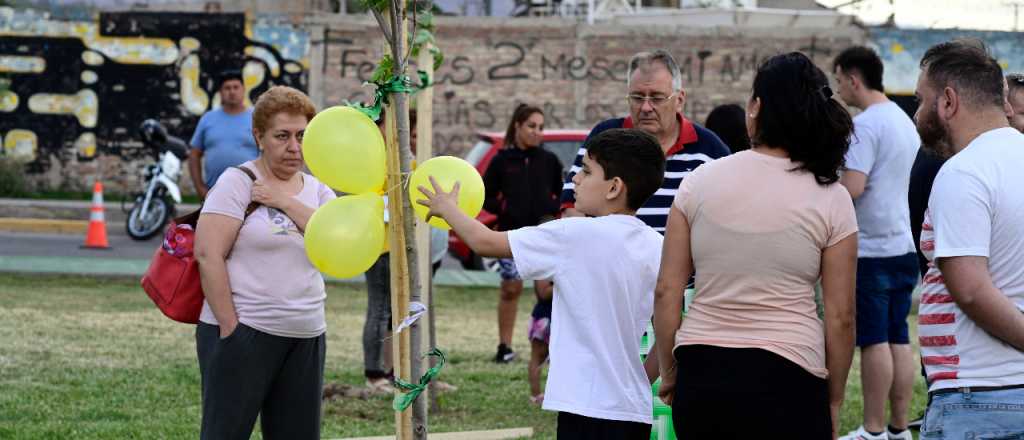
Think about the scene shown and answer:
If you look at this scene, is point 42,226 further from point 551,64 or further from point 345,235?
point 345,235

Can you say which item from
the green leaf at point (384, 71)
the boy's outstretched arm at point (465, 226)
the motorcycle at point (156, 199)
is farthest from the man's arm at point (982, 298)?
the motorcycle at point (156, 199)

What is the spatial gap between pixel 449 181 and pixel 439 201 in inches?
5.8

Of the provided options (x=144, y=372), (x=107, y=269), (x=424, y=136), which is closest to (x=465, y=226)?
(x=424, y=136)

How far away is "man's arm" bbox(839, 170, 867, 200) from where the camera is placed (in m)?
7.00

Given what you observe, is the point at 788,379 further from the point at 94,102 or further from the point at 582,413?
the point at 94,102

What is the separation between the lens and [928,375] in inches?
154

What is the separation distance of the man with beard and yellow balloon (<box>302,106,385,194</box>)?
1.62 m

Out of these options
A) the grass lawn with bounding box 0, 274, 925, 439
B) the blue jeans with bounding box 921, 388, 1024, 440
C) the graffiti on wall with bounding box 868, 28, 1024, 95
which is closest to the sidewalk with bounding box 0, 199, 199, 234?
the grass lawn with bounding box 0, 274, 925, 439

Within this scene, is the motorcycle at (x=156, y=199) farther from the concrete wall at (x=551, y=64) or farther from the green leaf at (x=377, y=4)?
the green leaf at (x=377, y=4)

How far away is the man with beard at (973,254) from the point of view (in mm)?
3711

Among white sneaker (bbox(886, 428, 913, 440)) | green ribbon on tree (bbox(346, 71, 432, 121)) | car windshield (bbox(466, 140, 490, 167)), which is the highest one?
green ribbon on tree (bbox(346, 71, 432, 121))

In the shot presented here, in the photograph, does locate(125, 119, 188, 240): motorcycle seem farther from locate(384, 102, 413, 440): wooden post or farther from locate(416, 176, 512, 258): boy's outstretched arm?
locate(416, 176, 512, 258): boy's outstretched arm

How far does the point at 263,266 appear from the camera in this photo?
4910 mm

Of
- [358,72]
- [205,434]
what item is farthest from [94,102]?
[205,434]
